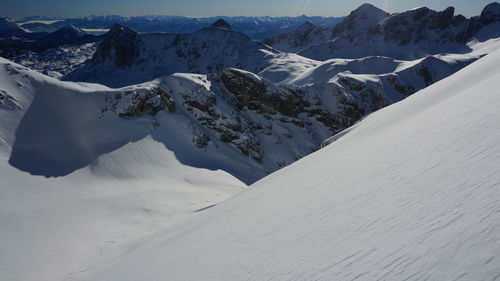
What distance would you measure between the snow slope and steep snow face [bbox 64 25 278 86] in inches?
3781

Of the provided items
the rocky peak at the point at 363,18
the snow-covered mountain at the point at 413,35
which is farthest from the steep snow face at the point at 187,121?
the rocky peak at the point at 363,18

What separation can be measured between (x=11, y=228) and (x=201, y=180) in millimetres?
21918

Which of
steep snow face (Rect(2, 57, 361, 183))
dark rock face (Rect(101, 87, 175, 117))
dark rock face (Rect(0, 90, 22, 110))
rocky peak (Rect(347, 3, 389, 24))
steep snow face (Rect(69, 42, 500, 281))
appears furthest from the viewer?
rocky peak (Rect(347, 3, 389, 24))

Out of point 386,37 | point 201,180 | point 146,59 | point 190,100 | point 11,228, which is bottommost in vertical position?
point 201,180

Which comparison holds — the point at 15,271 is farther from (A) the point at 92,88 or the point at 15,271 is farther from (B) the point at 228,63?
(B) the point at 228,63

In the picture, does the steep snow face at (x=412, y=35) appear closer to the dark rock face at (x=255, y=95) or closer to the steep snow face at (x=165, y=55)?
the steep snow face at (x=165, y=55)

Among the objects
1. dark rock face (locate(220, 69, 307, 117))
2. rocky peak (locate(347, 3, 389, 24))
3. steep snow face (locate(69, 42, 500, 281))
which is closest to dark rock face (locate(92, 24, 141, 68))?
dark rock face (locate(220, 69, 307, 117))

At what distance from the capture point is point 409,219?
14.4 ft

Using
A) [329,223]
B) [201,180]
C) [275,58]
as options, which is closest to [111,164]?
[201,180]

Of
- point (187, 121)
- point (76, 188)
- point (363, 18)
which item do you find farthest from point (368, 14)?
point (76, 188)

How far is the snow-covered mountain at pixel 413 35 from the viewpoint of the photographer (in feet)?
461

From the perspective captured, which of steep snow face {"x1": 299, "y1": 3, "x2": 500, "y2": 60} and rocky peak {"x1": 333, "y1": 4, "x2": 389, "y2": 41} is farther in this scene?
rocky peak {"x1": 333, "y1": 4, "x2": 389, "y2": 41}

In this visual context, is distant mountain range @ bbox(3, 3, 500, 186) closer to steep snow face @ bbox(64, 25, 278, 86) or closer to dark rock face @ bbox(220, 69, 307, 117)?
dark rock face @ bbox(220, 69, 307, 117)

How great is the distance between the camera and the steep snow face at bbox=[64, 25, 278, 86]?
141m
